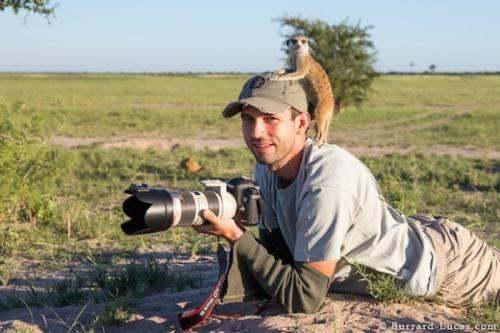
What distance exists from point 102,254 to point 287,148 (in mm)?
3525

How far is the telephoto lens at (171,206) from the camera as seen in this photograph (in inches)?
104

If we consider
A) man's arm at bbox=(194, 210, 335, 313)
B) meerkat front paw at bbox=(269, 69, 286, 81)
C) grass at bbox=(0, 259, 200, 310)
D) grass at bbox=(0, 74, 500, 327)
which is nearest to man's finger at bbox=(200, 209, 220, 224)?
man's arm at bbox=(194, 210, 335, 313)

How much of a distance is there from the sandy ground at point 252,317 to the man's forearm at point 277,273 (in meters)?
0.16

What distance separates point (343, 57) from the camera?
2445 cm

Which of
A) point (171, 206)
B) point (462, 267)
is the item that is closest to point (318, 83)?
point (462, 267)

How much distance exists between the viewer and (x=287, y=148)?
3057 mm

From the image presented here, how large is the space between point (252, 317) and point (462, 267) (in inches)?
43.0

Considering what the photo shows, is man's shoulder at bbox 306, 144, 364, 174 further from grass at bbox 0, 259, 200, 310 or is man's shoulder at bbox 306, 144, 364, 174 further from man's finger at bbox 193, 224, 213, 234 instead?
grass at bbox 0, 259, 200, 310

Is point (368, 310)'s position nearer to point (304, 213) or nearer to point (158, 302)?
point (304, 213)

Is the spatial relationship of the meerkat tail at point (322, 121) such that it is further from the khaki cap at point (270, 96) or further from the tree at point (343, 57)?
the tree at point (343, 57)

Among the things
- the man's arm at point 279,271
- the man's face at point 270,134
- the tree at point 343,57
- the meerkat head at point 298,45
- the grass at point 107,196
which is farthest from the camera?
the tree at point 343,57

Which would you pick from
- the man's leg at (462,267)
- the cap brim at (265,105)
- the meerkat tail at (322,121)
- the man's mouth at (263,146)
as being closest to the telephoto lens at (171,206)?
the man's mouth at (263,146)

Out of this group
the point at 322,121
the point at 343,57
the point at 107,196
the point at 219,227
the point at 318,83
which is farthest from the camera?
the point at 343,57

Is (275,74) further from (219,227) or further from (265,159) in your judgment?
(219,227)
